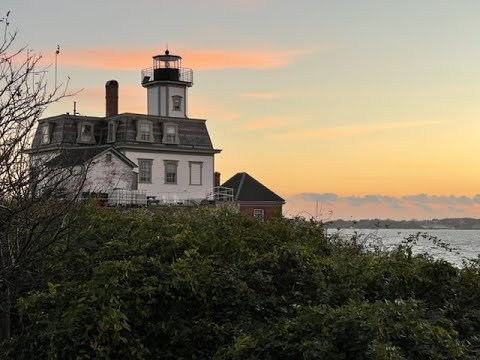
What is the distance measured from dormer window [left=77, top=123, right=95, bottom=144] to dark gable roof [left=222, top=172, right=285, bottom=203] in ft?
46.5

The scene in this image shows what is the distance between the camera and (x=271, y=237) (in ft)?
31.2

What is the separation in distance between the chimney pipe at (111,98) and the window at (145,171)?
6.10 metres

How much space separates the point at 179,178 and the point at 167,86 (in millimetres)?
9081

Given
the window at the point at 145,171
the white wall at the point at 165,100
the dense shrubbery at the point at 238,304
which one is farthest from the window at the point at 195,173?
the dense shrubbery at the point at 238,304

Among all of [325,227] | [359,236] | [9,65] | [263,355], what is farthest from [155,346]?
[359,236]

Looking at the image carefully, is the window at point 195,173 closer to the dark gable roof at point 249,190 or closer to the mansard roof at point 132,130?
the mansard roof at point 132,130

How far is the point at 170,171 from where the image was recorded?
54.6m

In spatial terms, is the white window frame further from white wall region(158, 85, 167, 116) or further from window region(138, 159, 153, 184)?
white wall region(158, 85, 167, 116)

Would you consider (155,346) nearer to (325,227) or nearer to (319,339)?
(319,339)

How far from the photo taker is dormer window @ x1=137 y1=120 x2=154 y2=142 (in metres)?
53.8

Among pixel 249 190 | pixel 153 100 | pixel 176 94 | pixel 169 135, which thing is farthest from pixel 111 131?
pixel 249 190

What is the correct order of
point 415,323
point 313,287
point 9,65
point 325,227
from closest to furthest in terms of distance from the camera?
point 415,323 → point 313,287 → point 9,65 → point 325,227

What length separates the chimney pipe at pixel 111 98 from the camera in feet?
187

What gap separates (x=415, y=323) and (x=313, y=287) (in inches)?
73.9
